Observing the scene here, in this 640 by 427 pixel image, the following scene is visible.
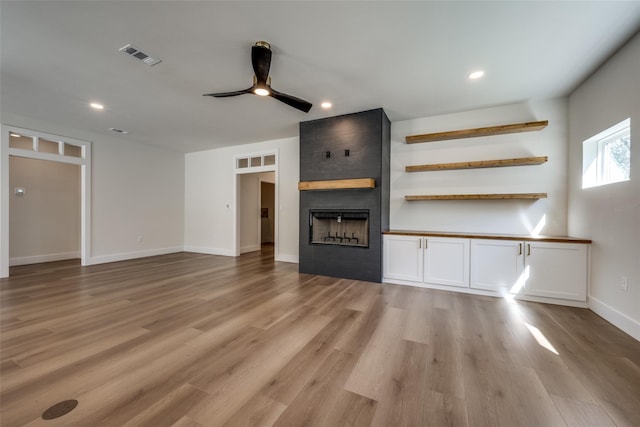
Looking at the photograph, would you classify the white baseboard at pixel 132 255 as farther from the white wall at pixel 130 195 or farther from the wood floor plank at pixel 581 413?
the wood floor plank at pixel 581 413

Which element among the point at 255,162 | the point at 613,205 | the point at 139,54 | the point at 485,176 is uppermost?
the point at 139,54

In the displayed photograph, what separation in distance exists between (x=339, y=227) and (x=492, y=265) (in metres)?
2.31

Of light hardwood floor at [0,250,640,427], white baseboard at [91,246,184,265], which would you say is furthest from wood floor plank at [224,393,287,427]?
white baseboard at [91,246,184,265]

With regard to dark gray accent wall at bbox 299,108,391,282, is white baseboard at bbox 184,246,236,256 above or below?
below

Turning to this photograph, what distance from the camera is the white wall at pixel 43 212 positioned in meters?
4.98

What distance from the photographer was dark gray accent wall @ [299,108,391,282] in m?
3.89

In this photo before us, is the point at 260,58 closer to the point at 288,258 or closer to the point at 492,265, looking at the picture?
the point at 492,265

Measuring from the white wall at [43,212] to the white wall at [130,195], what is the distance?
119cm

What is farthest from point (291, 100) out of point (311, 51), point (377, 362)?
point (377, 362)

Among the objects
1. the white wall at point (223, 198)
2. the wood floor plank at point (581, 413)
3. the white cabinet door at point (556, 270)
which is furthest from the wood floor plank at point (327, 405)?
the white wall at point (223, 198)

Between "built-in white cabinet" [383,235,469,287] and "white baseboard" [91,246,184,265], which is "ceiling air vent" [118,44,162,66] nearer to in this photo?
"built-in white cabinet" [383,235,469,287]

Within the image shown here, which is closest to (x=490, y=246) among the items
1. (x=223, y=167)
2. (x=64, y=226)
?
(x=223, y=167)

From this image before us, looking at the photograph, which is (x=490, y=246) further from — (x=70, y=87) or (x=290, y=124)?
(x=70, y=87)

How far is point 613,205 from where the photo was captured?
251cm
